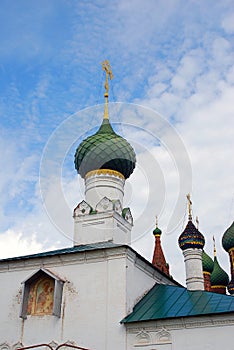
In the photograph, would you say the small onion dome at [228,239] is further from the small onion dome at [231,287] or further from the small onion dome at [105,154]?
the small onion dome at [105,154]

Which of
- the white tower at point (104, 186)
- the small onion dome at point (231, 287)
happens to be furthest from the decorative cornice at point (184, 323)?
the small onion dome at point (231, 287)

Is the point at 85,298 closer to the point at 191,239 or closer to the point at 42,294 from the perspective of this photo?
the point at 42,294

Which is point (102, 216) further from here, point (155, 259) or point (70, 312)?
point (155, 259)

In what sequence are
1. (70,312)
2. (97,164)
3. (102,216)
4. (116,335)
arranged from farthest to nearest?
(97,164) → (102,216) → (70,312) → (116,335)

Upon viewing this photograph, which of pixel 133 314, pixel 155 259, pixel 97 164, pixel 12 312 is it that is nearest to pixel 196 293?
pixel 133 314

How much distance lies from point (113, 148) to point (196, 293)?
5507mm

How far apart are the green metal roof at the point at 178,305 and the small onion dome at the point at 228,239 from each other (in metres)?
10.9

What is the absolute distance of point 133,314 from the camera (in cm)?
1096

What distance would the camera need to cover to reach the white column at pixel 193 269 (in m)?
14.9

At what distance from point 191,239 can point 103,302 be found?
6.04 meters

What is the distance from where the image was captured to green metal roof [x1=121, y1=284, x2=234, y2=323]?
10328 millimetres

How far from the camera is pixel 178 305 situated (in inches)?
432

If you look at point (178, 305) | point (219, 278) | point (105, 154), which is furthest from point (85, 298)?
point (219, 278)

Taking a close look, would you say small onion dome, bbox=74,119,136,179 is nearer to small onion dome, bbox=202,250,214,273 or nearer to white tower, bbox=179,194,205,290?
white tower, bbox=179,194,205,290
